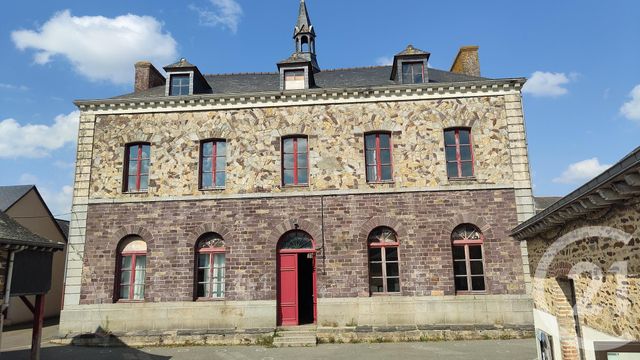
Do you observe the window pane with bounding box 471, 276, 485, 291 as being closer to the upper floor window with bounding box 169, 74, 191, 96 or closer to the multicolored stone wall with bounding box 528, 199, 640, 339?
the multicolored stone wall with bounding box 528, 199, 640, 339

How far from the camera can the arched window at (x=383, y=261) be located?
12711mm

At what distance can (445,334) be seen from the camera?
470 inches

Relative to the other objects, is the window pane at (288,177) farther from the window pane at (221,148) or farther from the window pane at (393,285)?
the window pane at (393,285)

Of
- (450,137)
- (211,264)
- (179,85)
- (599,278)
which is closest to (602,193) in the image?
(599,278)

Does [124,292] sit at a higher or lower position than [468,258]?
lower

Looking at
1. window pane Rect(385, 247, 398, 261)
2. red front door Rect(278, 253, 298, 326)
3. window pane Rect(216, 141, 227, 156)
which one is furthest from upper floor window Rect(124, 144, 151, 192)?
window pane Rect(385, 247, 398, 261)

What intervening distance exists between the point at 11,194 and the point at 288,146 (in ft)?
44.3

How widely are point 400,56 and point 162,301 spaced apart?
10.7 metres

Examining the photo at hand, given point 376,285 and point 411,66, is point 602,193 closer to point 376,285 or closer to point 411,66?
point 376,285

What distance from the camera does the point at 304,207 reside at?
1318 cm

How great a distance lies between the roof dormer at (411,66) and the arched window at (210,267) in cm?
783

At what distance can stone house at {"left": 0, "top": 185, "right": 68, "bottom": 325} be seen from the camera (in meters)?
17.9

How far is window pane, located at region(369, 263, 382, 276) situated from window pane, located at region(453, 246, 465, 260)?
2.21 metres

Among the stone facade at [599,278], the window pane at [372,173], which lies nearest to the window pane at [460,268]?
the window pane at [372,173]
